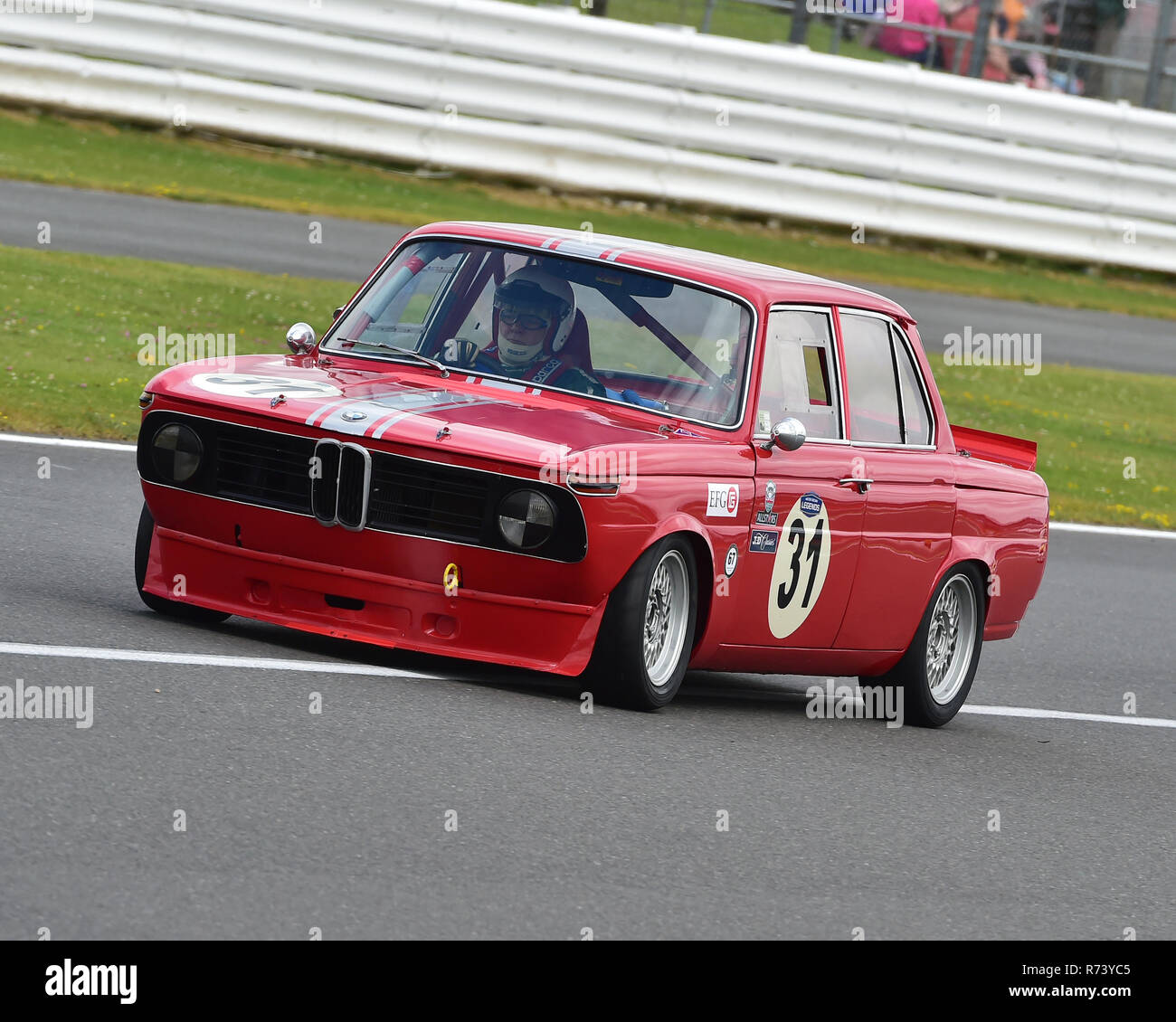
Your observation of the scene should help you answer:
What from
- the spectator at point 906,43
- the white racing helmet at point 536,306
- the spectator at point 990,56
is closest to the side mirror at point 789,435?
the white racing helmet at point 536,306

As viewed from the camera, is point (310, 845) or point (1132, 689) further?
point (1132, 689)

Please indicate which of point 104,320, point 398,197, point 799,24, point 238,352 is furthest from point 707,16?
point 238,352

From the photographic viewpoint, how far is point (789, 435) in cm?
743

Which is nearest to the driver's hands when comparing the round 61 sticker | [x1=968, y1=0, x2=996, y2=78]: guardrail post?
the round 61 sticker

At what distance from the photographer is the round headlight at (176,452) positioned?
276 inches

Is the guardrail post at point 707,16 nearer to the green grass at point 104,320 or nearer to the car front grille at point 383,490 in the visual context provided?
the green grass at point 104,320

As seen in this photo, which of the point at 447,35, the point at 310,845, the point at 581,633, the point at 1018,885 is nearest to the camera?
the point at 310,845

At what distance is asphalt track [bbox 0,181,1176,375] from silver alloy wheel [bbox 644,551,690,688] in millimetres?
8070

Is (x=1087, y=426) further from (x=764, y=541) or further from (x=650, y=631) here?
(x=650, y=631)

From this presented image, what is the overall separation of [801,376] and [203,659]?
2541mm

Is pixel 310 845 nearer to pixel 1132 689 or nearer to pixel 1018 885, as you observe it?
pixel 1018 885

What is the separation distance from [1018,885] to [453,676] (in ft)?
7.04

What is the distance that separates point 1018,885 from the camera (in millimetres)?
5891
